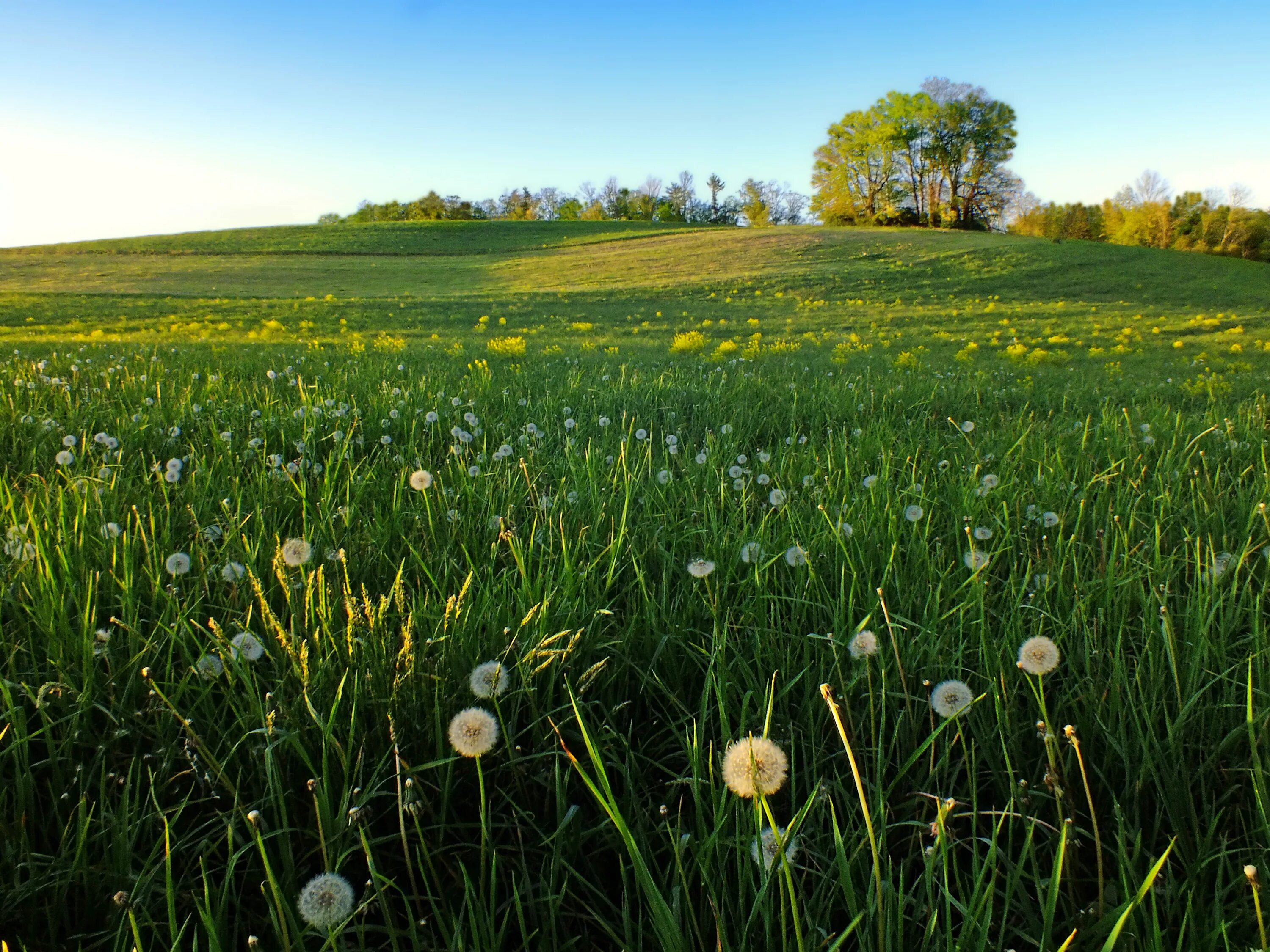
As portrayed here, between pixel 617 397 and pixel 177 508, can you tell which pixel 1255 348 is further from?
pixel 177 508

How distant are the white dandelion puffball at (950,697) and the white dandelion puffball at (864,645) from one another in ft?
0.37

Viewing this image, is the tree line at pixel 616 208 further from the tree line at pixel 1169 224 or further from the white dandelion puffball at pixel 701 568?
the white dandelion puffball at pixel 701 568

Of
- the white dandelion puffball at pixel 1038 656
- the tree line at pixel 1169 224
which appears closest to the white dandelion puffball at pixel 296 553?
the white dandelion puffball at pixel 1038 656

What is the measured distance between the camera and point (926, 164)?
6075cm

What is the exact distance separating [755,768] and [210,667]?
39.2 inches

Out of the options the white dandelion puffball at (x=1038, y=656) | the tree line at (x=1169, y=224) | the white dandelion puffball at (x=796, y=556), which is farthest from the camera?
the tree line at (x=1169, y=224)

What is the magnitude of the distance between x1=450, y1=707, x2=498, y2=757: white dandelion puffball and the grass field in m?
0.01

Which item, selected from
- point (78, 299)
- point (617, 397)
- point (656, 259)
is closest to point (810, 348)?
point (617, 397)

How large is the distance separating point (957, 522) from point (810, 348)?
9.68m

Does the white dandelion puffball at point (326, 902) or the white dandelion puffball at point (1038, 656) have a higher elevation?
the white dandelion puffball at point (1038, 656)

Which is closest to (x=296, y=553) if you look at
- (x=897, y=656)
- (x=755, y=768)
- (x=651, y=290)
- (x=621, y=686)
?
(x=621, y=686)

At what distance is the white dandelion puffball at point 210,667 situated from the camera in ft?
3.88

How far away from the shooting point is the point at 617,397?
4.36 metres

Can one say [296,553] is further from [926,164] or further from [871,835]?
[926,164]
